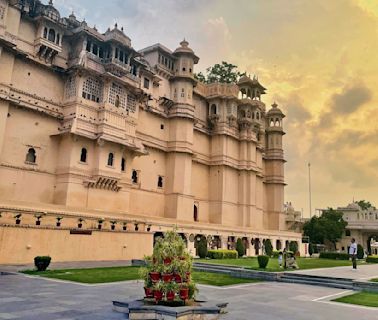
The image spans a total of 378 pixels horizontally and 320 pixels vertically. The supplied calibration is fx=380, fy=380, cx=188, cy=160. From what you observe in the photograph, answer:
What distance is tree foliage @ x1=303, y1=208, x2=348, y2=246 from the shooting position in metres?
63.2

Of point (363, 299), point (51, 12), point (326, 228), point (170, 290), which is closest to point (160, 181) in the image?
point (51, 12)

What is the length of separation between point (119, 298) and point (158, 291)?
3.00 metres

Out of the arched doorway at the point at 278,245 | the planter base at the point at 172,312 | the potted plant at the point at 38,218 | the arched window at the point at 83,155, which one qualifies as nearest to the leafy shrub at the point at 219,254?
the arched window at the point at 83,155

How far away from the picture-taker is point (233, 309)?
33.4 feet

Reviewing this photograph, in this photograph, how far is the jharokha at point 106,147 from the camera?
2622 cm

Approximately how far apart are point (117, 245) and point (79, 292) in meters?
15.3

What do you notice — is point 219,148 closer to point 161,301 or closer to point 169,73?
point 169,73

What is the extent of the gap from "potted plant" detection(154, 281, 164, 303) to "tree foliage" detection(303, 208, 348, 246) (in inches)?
2339

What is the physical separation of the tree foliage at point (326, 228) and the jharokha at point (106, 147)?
51.1 feet

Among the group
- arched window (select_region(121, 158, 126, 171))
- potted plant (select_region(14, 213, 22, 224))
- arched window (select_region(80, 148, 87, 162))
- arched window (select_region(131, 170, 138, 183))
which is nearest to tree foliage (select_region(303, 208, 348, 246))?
arched window (select_region(131, 170, 138, 183))

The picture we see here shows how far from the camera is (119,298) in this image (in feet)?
37.5

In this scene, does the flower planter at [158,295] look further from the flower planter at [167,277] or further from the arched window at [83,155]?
the arched window at [83,155]

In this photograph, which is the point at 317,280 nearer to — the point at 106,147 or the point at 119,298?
the point at 119,298

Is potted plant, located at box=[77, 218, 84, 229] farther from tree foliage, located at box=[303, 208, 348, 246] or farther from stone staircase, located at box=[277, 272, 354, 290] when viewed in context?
tree foliage, located at box=[303, 208, 348, 246]
